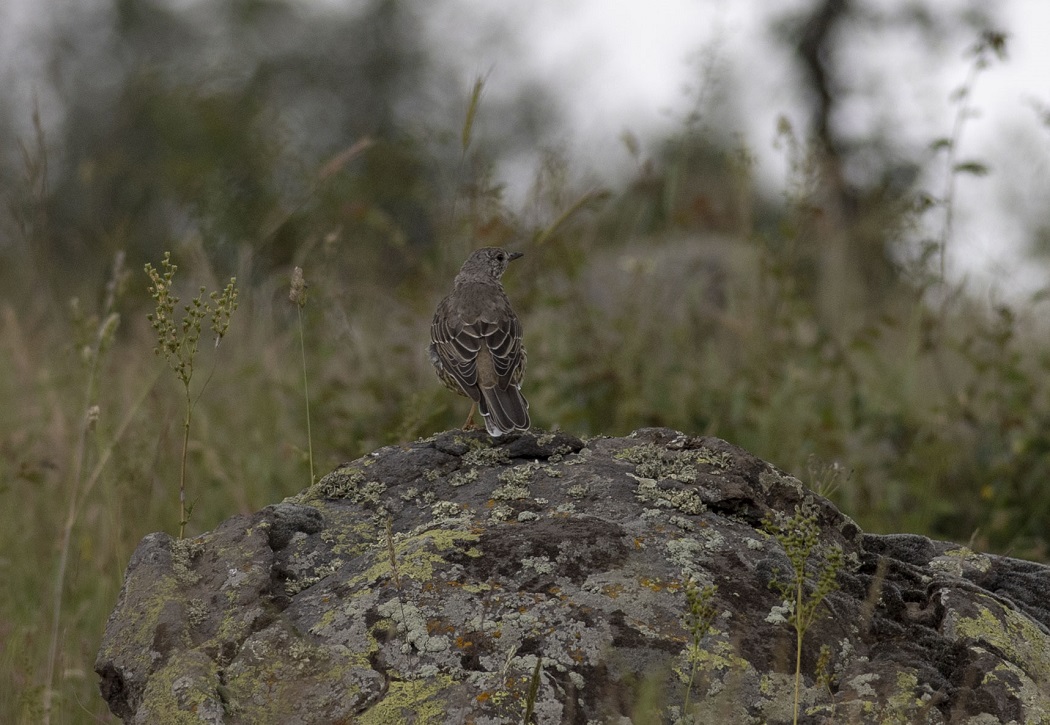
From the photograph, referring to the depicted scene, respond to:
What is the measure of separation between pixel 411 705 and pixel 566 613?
1.37 feet

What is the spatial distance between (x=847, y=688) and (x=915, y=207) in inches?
142

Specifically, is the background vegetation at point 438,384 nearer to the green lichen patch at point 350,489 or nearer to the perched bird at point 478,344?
the perched bird at point 478,344

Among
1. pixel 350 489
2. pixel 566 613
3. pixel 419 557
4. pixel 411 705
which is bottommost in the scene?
pixel 411 705

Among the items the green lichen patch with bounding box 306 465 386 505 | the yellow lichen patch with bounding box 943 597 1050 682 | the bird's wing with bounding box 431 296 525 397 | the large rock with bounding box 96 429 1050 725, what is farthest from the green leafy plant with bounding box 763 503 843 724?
the bird's wing with bounding box 431 296 525 397

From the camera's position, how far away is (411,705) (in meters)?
2.39

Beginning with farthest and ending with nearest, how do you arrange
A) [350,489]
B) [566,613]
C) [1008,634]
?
1. [350,489]
2. [1008,634]
3. [566,613]

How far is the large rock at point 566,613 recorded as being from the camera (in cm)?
243

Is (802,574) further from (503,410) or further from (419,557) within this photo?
(503,410)

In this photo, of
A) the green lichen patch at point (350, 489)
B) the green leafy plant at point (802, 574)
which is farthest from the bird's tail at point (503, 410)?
the green leafy plant at point (802, 574)

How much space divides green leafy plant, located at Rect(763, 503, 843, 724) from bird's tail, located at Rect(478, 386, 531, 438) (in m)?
1.17

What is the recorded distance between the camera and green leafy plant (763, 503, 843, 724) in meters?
Answer: 2.33

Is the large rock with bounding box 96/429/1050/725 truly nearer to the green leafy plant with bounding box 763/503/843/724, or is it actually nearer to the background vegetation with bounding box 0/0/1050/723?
the green leafy plant with bounding box 763/503/843/724

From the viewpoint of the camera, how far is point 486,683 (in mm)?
2408

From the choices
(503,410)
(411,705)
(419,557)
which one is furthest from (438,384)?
(411,705)
